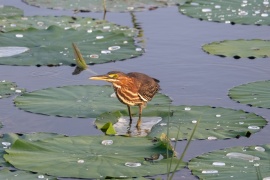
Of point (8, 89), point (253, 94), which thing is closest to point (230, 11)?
point (253, 94)

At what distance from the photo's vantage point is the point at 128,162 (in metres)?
6.36

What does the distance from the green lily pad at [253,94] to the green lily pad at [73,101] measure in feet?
2.20

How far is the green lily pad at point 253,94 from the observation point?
7.90 m

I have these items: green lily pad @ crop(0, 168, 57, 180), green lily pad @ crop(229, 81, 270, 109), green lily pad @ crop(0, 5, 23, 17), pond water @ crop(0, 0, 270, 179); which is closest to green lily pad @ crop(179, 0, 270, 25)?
pond water @ crop(0, 0, 270, 179)

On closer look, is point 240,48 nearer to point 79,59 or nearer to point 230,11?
point 230,11

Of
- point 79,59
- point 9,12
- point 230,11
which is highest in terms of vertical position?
point 230,11

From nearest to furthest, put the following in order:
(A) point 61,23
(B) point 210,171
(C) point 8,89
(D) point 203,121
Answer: (B) point 210,171
(D) point 203,121
(C) point 8,89
(A) point 61,23

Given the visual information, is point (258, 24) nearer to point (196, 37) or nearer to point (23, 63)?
point (196, 37)

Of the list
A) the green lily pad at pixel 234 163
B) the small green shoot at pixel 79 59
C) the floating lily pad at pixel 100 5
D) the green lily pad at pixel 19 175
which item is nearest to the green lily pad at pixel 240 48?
the small green shoot at pixel 79 59

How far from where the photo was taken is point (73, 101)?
788cm

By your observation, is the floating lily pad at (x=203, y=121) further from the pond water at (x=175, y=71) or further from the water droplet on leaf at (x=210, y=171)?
the water droplet on leaf at (x=210, y=171)

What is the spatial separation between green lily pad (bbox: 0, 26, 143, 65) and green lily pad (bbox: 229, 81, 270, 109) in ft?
5.40

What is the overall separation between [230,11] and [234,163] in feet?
16.4

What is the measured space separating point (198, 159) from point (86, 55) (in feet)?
10.3
